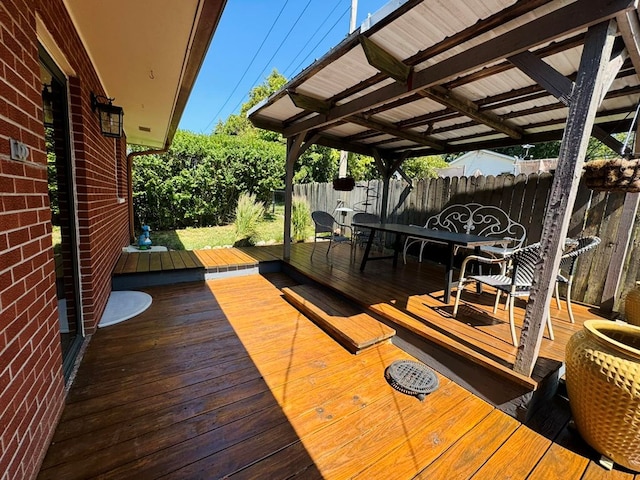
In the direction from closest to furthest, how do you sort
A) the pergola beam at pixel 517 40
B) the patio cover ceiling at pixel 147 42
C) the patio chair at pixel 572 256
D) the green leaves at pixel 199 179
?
the pergola beam at pixel 517 40 < the patio cover ceiling at pixel 147 42 < the patio chair at pixel 572 256 < the green leaves at pixel 199 179

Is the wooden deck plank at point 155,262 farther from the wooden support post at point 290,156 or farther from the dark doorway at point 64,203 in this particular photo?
the wooden support post at point 290,156

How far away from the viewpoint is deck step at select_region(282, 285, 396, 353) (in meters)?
2.49

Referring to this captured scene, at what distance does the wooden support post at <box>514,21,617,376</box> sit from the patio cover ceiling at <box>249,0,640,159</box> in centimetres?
8

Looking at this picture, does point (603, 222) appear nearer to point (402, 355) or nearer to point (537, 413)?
point (537, 413)

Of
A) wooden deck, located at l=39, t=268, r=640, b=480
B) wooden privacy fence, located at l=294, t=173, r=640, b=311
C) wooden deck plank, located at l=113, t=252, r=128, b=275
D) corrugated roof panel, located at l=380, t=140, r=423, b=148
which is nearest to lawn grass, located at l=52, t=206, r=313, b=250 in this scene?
wooden deck plank, located at l=113, t=252, r=128, b=275

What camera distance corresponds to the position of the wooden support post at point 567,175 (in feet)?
4.63

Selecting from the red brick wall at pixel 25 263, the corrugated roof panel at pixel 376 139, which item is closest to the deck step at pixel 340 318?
the red brick wall at pixel 25 263

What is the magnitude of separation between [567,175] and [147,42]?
9.94 feet

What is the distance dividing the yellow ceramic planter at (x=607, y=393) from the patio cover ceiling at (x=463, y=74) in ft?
4.38

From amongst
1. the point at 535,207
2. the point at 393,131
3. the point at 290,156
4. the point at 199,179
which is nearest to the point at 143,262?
the point at 290,156

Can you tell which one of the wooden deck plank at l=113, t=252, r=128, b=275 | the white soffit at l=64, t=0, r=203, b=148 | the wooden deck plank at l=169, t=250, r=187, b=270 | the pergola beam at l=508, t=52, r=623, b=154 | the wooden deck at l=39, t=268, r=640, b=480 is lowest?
the wooden deck at l=39, t=268, r=640, b=480

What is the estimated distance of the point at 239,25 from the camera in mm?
11602

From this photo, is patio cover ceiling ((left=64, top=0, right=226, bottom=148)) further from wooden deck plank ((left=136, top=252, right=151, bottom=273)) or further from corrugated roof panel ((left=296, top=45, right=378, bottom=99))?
wooden deck plank ((left=136, top=252, right=151, bottom=273))

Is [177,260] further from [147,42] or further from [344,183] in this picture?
[344,183]
